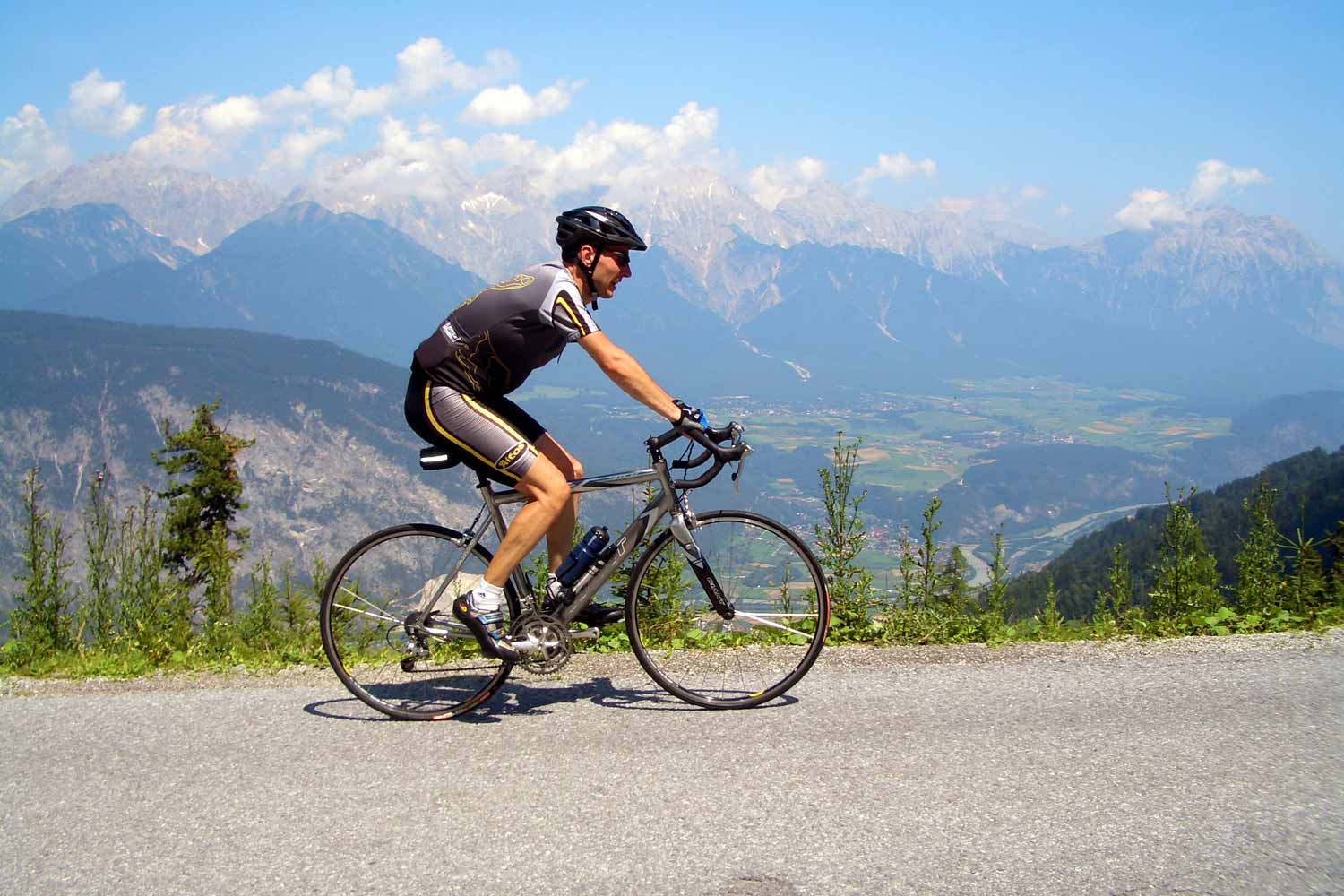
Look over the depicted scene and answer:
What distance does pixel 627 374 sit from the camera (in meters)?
4.77

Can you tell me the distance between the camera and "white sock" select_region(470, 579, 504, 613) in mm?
5164

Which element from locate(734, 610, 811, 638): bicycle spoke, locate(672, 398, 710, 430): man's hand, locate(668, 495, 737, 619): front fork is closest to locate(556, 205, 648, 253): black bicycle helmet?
locate(672, 398, 710, 430): man's hand

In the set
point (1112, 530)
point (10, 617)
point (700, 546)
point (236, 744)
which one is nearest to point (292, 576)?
point (10, 617)

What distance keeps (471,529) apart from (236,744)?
1.58 m

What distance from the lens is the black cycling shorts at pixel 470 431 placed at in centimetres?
500

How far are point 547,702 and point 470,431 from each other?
5.23ft

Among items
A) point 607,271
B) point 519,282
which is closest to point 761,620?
point 607,271

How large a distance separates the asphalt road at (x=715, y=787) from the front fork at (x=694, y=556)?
0.65m

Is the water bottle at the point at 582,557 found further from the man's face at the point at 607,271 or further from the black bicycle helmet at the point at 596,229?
the black bicycle helmet at the point at 596,229

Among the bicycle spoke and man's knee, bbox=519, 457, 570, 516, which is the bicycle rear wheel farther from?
the bicycle spoke

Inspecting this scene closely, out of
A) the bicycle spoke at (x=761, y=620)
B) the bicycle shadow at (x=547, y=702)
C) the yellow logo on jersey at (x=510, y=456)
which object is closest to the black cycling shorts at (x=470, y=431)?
the yellow logo on jersey at (x=510, y=456)

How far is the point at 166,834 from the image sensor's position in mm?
3873

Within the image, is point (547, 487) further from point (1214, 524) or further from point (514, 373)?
point (1214, 524)

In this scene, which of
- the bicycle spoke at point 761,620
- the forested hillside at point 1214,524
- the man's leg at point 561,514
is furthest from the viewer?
the forested hillside at point 1214,524
